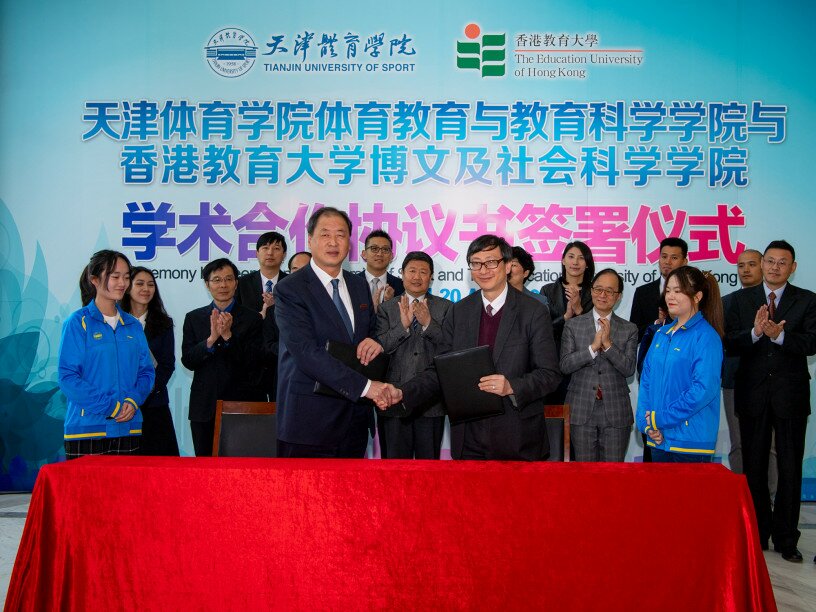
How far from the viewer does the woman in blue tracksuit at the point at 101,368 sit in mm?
2855

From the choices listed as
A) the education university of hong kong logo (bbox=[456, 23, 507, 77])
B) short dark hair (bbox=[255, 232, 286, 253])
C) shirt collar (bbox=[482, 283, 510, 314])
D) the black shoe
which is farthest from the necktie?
the education university of hong kong logo (bbox=[456, 23, 507, 77])

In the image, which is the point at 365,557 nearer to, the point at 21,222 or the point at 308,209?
the point at 308,209

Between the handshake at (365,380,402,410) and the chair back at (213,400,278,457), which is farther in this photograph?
the chair back at (213,400,278,457)

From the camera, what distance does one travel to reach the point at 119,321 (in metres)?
3.02

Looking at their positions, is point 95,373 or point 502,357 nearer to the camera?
point 502,357

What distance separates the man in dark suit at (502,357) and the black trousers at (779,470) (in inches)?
66.4

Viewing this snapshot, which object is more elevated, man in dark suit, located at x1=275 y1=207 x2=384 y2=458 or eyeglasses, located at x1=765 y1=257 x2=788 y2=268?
eyeglasses, located at x1=765 y1=257 x2=788 y2=268

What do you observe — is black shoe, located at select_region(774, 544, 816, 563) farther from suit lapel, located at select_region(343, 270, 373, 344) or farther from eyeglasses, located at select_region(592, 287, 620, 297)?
suit lapel, located at select_region(343, 270, 373, 344)

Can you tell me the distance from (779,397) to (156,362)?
328 cm

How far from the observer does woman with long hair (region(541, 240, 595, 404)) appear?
159 inches

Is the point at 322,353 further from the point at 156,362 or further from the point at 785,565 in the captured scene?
the point at 785,565

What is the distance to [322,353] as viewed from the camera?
2402 millimetres

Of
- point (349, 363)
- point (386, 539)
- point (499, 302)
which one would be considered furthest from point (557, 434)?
point (386, 539)

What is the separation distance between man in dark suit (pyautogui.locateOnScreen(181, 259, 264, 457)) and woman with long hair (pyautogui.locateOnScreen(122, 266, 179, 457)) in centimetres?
10
